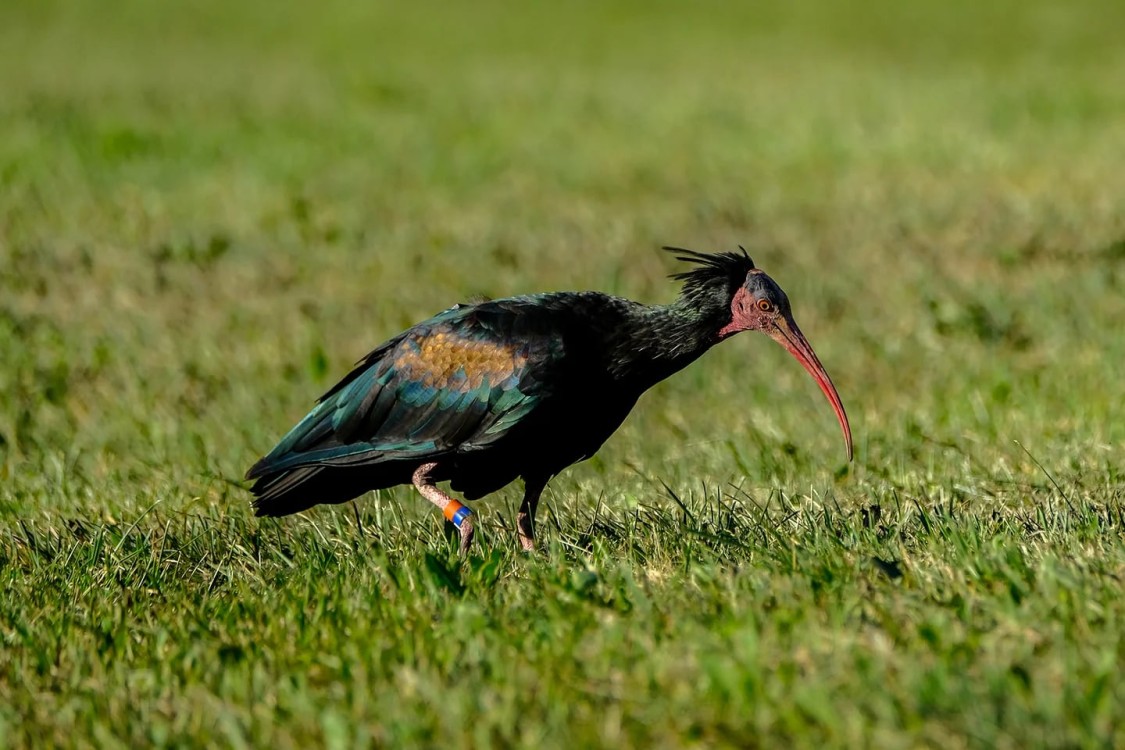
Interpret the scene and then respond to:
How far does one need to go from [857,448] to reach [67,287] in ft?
20.9

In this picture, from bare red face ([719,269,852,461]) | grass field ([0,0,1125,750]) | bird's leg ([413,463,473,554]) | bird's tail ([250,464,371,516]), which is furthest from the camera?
bird's tail ([250,464,371,516])

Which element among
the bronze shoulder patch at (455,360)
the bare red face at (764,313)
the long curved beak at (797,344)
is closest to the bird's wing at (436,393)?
the bronze shoulder patch at (455,360)

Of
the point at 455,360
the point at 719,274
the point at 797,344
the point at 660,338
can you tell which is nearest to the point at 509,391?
the point at 455,360

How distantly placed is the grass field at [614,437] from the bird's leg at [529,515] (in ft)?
0.60

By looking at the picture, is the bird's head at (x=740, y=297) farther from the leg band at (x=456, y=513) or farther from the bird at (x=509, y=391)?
the leg band at (x=456, y=513)

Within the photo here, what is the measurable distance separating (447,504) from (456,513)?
0.33 ft

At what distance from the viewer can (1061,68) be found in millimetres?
22609

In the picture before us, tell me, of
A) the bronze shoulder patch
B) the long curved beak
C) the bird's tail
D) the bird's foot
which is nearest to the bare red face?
the long curved beak

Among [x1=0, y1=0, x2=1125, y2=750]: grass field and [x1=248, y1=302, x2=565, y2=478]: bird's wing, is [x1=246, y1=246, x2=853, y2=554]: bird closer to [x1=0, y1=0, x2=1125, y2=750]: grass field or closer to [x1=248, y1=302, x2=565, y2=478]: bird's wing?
[x1=248, y1=302, x2=565, y2=478]: bird's wing

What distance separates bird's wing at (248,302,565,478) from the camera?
5.79m

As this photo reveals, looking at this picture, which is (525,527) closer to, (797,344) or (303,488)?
(303,488)

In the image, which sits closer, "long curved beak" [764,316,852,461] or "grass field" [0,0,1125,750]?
"grass field" [0,0,1125,750]

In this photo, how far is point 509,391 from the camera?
5781 mm

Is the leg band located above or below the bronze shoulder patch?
below
